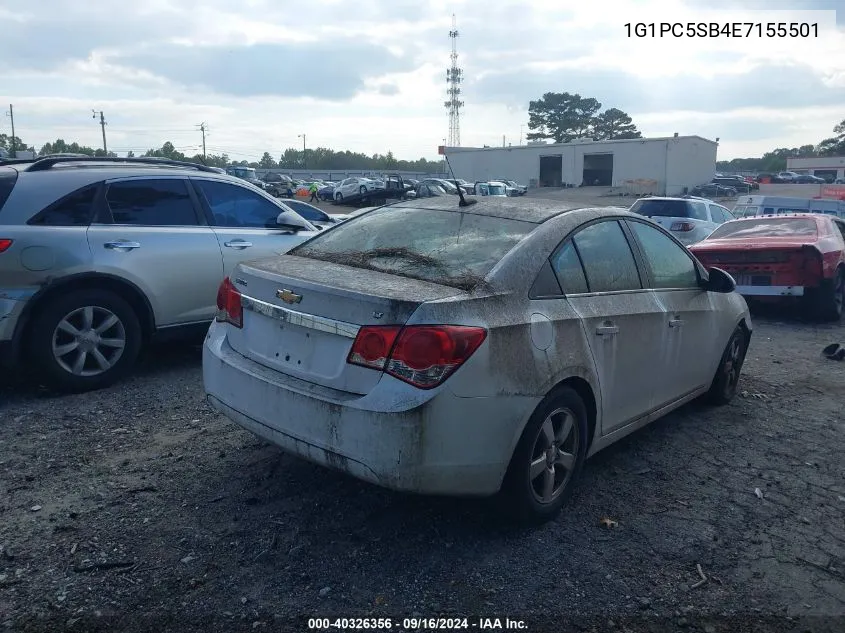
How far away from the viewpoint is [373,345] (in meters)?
3.09

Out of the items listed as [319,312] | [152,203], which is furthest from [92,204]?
[319,312]

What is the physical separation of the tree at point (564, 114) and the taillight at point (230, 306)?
100016 millimetres

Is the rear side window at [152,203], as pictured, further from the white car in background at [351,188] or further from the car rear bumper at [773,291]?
the white car in background at [351,188]

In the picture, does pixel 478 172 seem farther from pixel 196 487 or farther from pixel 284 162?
pixel 196 487

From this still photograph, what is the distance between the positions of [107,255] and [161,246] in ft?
1.52

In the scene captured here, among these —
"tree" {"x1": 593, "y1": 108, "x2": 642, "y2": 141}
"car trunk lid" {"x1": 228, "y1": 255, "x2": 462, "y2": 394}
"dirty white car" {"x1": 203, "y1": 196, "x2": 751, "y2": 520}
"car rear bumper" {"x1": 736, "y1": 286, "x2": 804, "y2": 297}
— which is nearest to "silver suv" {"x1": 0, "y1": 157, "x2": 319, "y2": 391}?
"dirty white car" {"x1": 203, "y1": 196, "x2": 751, "y2": 520}

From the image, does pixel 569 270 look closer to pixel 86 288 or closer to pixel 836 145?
pixel 86 288

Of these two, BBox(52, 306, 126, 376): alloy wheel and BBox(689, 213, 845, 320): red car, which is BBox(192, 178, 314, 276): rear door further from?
BBox(689, 213, 845, 320): red car

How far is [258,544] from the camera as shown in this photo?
330 centimetres

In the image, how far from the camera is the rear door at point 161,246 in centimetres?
554

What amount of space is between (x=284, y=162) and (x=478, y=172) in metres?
51.3

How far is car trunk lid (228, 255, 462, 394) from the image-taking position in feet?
10.3

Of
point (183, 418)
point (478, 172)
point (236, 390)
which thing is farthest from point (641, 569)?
point (478, 172)

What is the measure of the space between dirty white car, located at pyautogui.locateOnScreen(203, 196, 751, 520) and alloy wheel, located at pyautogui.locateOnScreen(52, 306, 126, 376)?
186cm
